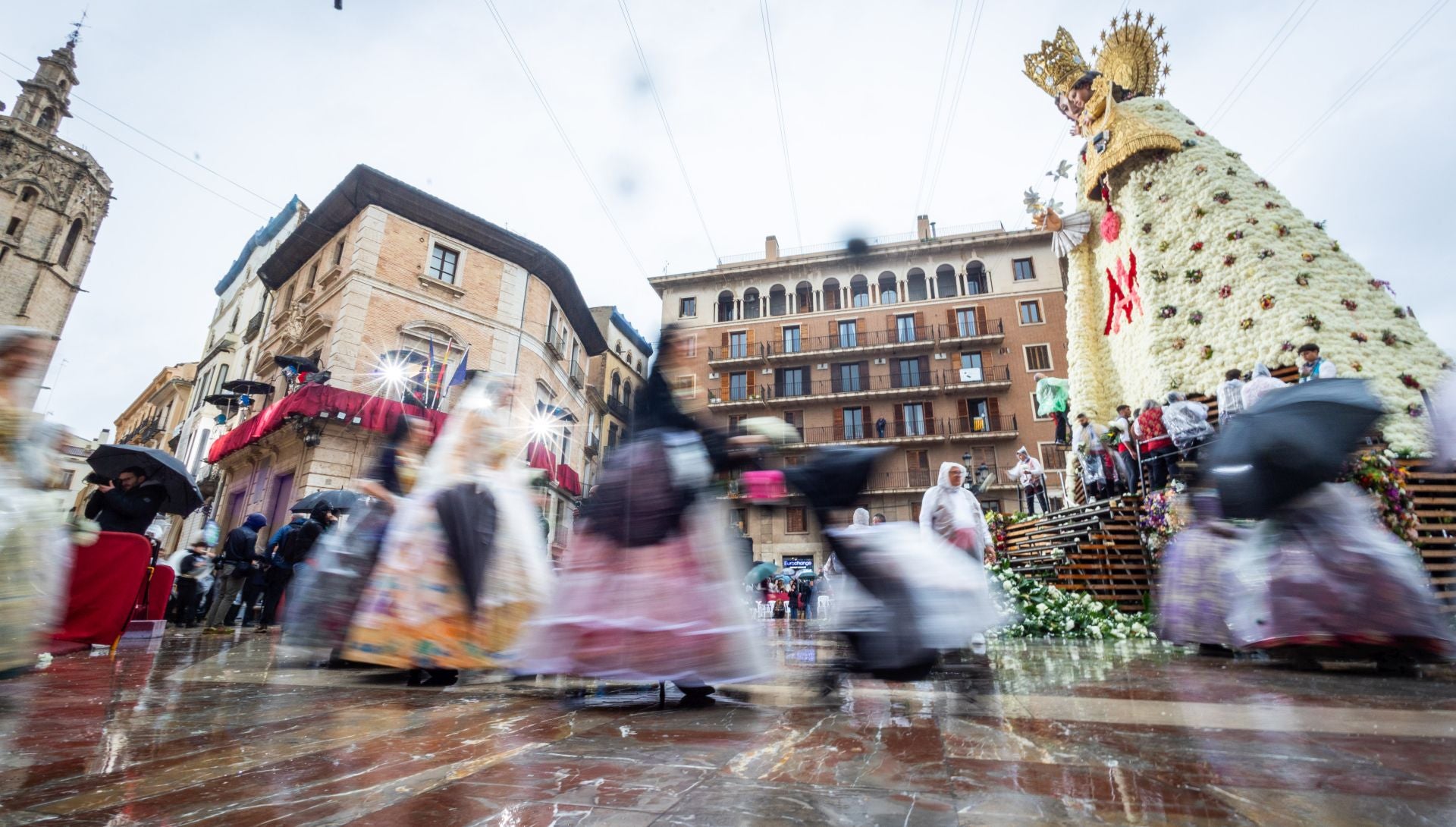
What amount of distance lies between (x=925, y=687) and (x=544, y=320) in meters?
19.7

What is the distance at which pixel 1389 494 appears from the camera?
21.0 feet

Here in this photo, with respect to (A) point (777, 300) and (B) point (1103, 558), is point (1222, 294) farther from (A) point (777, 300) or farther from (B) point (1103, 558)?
(A) point (777, 300)

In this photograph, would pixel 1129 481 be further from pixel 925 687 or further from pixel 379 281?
pixel 379 281

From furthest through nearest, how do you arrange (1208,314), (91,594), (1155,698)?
(1208,314)
(91,594)
(1155,698)

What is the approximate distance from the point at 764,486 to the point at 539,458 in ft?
50.9

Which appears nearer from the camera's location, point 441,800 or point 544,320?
point 441,800

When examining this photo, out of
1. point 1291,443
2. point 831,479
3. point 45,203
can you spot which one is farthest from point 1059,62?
point 45,203

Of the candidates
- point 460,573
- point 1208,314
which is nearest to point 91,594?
point 460,573

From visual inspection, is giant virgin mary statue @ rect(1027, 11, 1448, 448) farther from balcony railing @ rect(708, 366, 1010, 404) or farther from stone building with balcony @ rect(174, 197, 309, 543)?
stone building with balcony @ rect(174, 197, 309, 543)

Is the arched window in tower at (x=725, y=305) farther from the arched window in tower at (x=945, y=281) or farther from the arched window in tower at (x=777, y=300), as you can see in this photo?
the arched window in tower at (x=945, y=281)

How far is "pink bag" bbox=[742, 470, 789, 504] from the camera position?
2.92 meters

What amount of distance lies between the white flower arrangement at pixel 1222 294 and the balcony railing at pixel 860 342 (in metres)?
17.9

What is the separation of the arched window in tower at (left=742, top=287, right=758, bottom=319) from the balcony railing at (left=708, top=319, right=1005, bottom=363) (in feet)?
6.38

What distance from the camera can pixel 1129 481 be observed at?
10.1m
